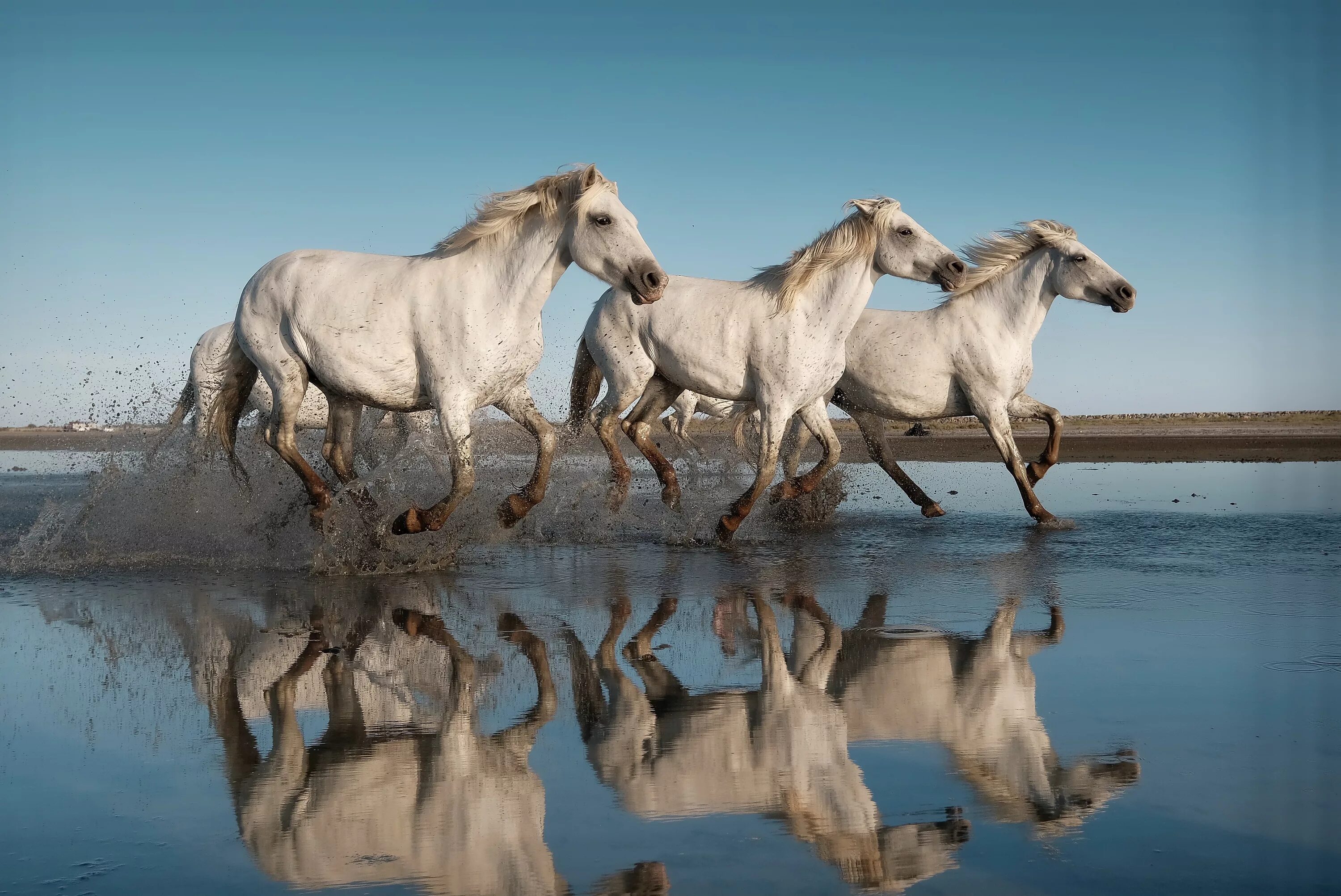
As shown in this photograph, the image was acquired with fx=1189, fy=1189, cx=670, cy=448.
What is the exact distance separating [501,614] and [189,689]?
1651 mm

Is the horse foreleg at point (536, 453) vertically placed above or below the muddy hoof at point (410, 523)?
above

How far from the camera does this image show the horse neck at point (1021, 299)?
1016 cm

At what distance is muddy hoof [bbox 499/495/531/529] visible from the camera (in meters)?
7.19

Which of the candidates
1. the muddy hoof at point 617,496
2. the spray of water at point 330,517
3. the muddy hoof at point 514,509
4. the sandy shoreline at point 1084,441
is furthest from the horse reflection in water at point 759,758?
the sandy shoreline at point 1084,441

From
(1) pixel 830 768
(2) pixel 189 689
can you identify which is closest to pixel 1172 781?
(1) pixel 830 768

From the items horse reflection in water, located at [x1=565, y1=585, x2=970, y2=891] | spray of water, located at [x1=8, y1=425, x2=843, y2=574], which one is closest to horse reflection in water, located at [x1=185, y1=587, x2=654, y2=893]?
horse reflection in water, located at [x1=565, y1=585, x2=970, y2=891]

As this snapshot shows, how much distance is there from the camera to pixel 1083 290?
33.3 feet

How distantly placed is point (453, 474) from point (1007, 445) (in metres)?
5.16

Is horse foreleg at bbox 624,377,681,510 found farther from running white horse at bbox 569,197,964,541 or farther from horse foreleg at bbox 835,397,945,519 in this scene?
horse foreleg at bbox 835,397,945,519

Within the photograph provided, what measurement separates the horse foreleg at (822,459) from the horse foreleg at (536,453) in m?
2.76

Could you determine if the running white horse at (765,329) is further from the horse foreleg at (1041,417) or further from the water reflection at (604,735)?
the water reflection at (604,735)

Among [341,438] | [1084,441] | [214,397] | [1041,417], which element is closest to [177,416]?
[214,397]

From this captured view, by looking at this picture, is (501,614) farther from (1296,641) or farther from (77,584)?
(1296,641)

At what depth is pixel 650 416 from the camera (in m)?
9.95
